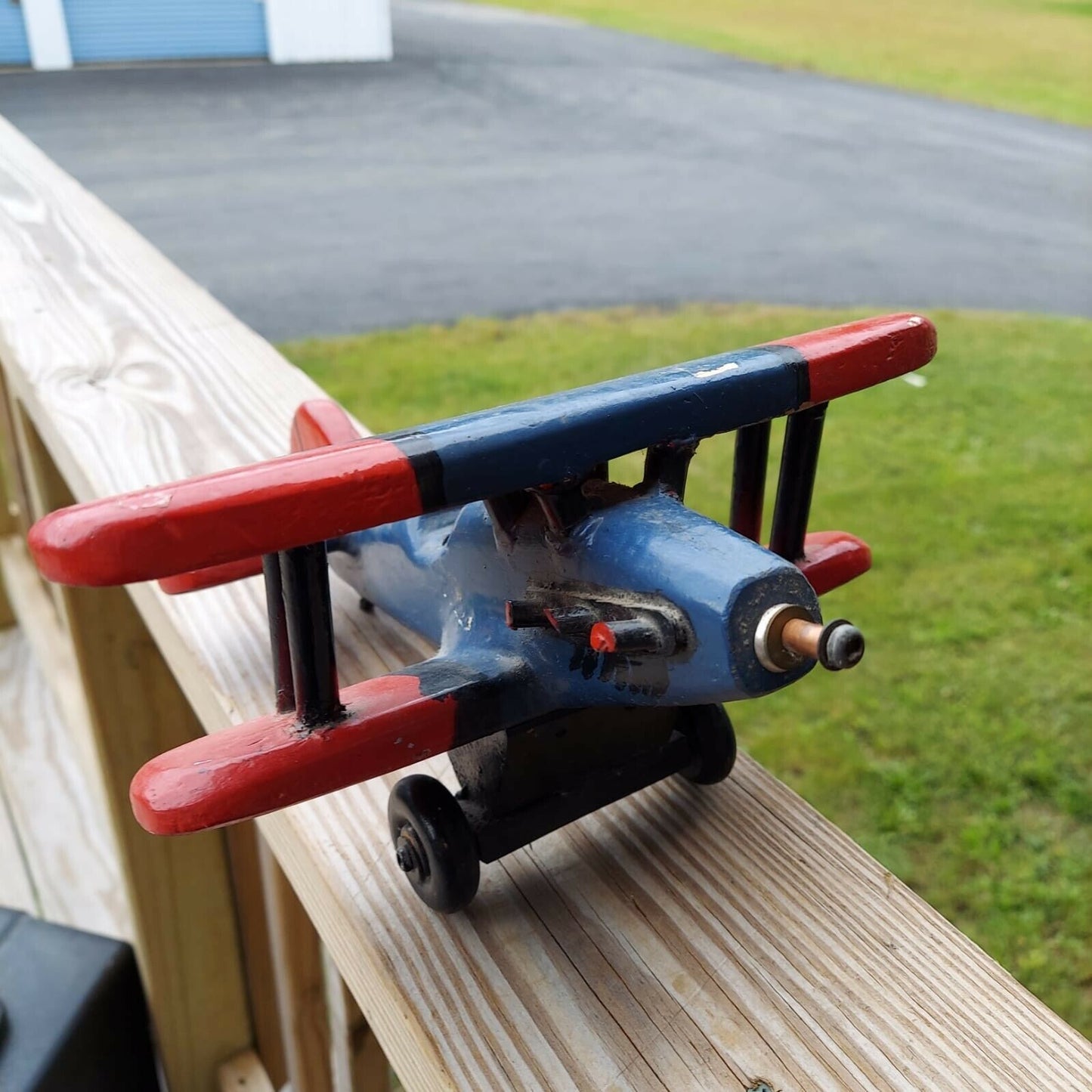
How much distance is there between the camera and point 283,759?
0.62 metres

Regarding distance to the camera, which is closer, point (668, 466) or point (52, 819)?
point (668, 466)

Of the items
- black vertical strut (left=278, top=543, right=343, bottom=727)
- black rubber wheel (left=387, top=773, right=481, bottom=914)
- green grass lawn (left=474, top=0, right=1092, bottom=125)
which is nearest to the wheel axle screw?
black rubber wheel (left=387, top=773, right=481, bottom=914)

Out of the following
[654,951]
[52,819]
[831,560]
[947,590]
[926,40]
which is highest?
[831,560]

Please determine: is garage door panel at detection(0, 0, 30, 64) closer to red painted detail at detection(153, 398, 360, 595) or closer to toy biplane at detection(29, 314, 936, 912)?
red painted detail at detection(153, 398, 360, 595)

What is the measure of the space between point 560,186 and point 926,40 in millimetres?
6480

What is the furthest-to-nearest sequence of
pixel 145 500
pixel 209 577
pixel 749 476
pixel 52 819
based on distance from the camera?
pixel 52 819 < pixel 209 577 < pixel 749 476 < pixel 145 500

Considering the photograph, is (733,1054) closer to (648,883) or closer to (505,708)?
(648,883)

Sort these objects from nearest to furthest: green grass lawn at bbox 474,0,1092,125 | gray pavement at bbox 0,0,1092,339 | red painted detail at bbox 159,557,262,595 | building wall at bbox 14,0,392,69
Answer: red painted detail at bbox 159,557,262,595 < gray pavement at bbox 0,0,1092,339 < green grass lawn at bbox 474,0,1092,125 < building wall at bbox 14,0,392,69

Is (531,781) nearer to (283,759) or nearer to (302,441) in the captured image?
(283,759)

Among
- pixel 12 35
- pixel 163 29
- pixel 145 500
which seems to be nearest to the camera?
pixel 145 500

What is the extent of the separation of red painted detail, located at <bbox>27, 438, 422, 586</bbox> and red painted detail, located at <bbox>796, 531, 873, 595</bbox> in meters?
0.37

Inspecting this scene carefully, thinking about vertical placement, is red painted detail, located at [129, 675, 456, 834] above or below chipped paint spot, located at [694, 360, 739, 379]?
below

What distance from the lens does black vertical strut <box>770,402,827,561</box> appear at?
0.75 m

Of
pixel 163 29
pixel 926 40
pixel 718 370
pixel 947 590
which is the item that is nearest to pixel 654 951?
pixel 718 370
